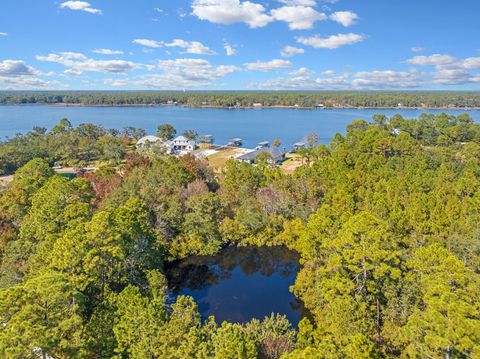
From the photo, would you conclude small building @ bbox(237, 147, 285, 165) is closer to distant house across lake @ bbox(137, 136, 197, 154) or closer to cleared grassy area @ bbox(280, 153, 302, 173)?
cleared grassy area @ bbox(280, 153, 302, 173)

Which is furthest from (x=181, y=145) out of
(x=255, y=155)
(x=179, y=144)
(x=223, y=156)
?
(x=255, y=155)

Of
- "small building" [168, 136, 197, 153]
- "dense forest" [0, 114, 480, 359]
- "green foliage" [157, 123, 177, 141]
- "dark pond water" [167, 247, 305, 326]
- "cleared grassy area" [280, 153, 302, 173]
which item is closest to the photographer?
"dense forest" [0, 114, 480, 359]

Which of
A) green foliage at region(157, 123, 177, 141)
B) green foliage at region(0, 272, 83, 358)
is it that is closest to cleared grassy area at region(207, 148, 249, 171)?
green foliage at region(157, 123, 177, 141)

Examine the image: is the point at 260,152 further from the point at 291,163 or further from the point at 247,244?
the point at 247,244

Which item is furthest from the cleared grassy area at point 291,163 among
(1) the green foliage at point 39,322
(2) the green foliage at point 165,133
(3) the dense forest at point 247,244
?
(1) the green foliage at point 39,322

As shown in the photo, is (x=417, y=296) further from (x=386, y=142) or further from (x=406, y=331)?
(x=386, y=142)

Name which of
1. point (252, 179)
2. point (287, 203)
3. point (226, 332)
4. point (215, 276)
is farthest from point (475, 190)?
point (226, 332)
